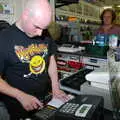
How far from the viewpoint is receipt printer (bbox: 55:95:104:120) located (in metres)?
0.84

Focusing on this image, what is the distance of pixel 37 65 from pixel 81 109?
59 centimetres

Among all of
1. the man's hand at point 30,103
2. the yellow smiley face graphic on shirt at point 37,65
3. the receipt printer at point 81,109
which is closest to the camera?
the receipt printer at point 81,109

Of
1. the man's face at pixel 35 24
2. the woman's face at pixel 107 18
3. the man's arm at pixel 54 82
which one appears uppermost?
the woman's face at pixel 107 18

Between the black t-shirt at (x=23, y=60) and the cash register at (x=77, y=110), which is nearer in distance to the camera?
the cash register at (x=77, y=110)

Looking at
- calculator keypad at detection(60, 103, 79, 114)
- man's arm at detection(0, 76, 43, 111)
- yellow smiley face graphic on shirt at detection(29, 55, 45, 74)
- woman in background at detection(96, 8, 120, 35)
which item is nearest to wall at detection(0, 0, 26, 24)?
woman in background at detection(96, 8, 120, 35)

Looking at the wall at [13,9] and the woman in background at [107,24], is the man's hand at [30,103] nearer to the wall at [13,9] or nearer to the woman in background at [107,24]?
the wall at [13,9]

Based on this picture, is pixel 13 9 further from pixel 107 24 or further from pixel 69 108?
pixel 69 108

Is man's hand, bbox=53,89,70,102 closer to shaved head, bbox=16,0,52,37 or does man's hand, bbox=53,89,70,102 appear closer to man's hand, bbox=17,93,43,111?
man's hand, bbox=17,93,43,111

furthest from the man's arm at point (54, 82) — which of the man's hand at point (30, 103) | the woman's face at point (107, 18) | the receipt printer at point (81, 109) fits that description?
the woman's face at point (107, 18)

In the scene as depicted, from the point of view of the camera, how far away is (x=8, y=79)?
144cm

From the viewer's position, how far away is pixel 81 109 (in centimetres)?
89

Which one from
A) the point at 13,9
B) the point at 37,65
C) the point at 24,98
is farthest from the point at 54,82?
the point at 13,9

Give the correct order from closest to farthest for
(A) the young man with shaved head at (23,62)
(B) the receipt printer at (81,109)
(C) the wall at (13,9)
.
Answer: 1. (B) the receipt printer at (81,109)
2. (A) the young man with shaved head at (23,62)
3. (C) the wall at (13,9)

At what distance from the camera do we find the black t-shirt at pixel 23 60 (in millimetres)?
1359
